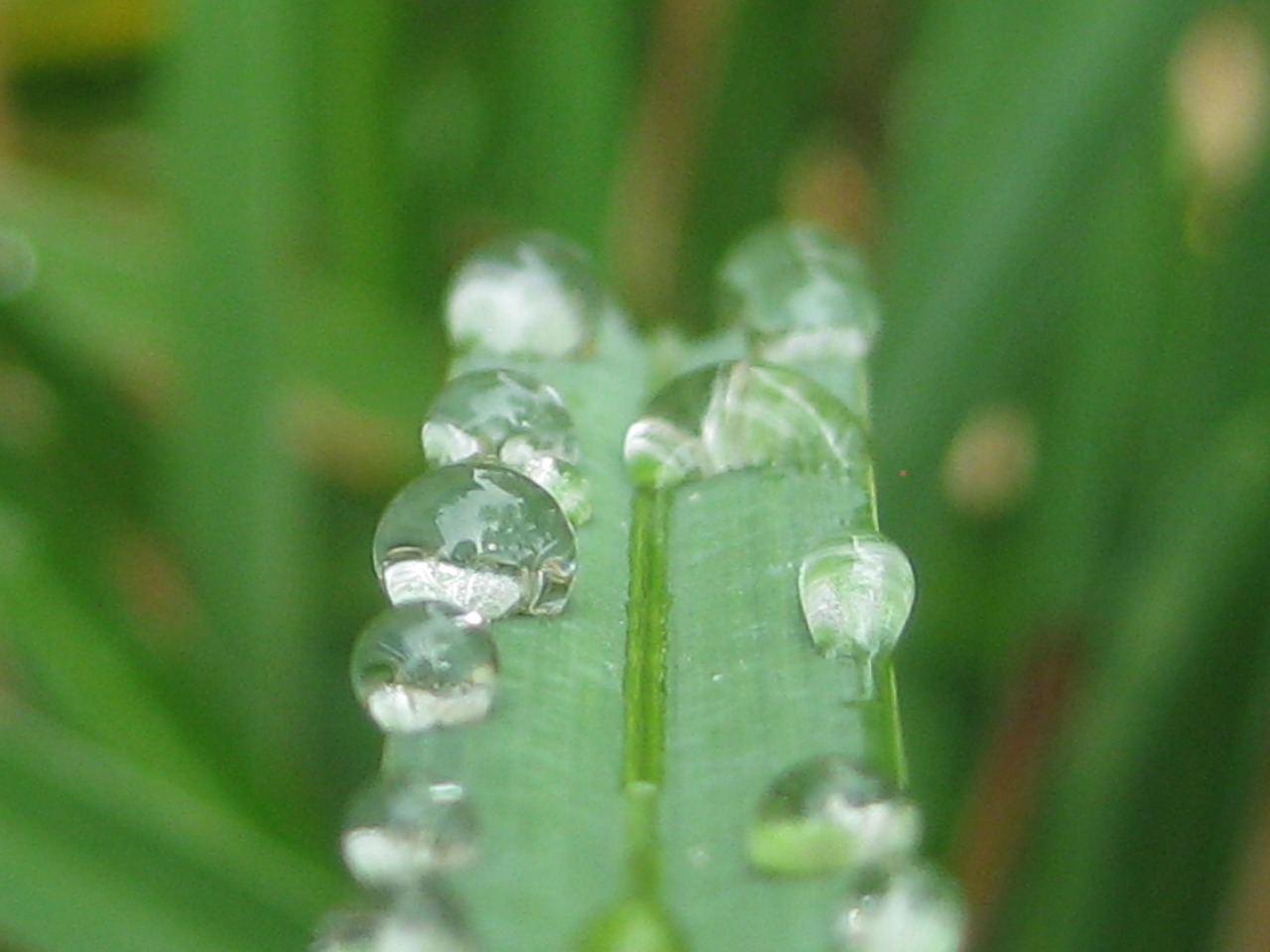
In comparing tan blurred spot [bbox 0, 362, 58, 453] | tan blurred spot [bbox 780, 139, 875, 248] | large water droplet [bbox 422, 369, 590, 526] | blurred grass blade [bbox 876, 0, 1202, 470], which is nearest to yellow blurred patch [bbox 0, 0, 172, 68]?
tan blurred spot [bbox 0, 362, 58, 453]

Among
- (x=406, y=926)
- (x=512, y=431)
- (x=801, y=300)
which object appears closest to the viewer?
(x=406, y=926)

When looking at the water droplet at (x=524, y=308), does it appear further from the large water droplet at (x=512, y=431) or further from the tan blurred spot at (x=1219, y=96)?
the tan blurred spot at (x=1219, y=96)

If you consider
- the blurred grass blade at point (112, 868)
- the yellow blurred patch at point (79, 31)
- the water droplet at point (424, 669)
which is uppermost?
the yellow blurred patch at point (79, 31)

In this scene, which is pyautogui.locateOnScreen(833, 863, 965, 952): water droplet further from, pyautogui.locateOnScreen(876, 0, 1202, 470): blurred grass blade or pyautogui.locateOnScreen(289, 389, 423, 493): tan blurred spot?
pyautogui.locateOnScreen(289, 389, 423, 493): tan blurred spot

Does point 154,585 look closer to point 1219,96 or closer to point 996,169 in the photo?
point 996,169

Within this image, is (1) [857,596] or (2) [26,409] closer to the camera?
(1) [857,596]

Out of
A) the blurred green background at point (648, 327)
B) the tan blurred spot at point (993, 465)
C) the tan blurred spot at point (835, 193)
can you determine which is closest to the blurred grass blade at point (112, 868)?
the blurred green background at point (648, 327)

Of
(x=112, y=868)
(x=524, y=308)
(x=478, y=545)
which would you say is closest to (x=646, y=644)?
(x=478, y=545)
